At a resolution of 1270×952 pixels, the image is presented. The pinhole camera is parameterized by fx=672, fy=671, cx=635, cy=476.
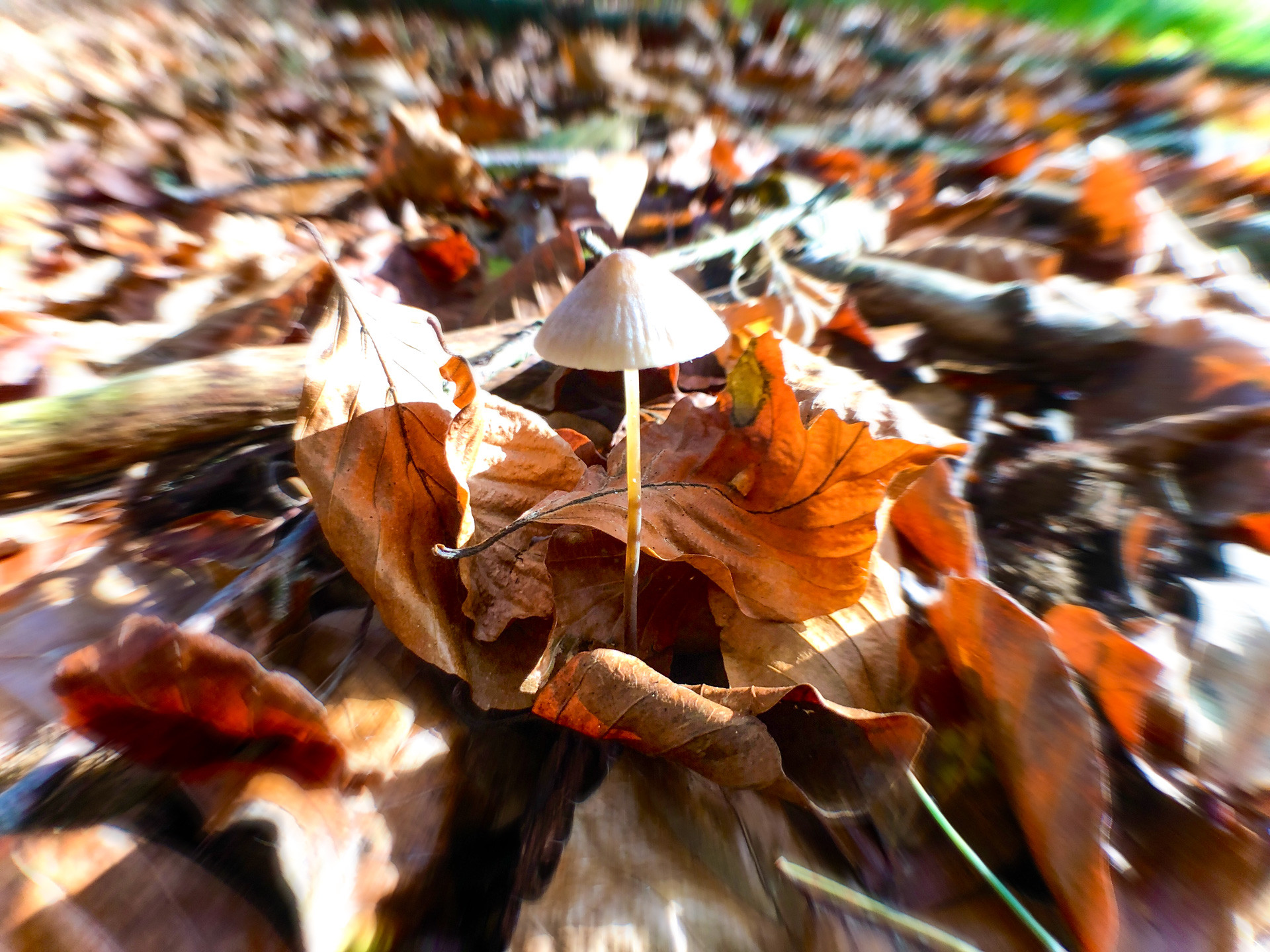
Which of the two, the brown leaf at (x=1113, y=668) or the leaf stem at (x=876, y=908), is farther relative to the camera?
the brown leaf at (x=1113, y=668)

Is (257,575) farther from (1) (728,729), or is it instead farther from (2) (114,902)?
(1) (728,729)

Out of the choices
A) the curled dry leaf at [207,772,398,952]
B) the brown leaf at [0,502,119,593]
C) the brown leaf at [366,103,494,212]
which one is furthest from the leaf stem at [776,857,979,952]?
the brown leaf at [366,103,494,212]

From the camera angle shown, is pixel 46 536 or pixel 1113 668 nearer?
pixel 1113 668

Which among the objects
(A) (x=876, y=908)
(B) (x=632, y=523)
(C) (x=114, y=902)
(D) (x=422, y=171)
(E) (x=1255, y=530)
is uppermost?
(D) (x=422, y=171)

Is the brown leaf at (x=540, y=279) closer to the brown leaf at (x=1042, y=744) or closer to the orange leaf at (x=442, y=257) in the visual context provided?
the orange leaf at (x=442, y=257)

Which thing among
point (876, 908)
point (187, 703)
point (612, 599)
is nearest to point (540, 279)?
point (612, 599)

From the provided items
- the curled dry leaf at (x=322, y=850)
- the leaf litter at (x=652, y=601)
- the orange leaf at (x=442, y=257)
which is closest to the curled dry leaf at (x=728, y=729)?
the leaf litter at (x=652, y=601)

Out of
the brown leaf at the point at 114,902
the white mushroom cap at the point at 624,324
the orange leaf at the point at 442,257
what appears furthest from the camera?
the orange leaf at the point at 442,257
